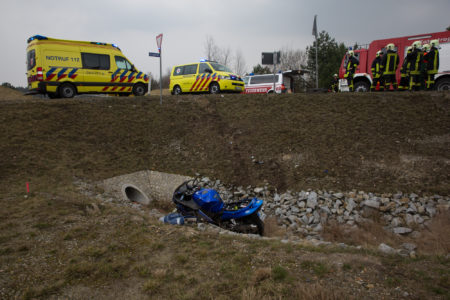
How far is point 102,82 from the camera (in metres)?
13.1

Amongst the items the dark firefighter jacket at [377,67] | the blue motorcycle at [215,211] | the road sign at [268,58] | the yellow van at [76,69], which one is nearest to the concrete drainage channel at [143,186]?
the blue motorcycle at [215,211]

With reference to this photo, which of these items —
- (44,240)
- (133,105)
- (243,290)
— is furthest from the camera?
(133,105)

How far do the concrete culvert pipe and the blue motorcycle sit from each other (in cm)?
264

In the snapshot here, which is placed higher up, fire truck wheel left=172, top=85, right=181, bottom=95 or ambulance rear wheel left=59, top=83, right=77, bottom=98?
fire truck wheel left=172, top=85, right=181, bottom=95

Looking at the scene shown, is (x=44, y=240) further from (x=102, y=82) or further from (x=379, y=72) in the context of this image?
(x=379, y=72)

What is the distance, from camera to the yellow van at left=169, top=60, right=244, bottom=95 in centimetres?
A: 1391

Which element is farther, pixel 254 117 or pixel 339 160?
pixel 254 117

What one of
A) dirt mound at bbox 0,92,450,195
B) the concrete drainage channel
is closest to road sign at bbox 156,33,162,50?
dirt mound at bbox 0,92,450,195

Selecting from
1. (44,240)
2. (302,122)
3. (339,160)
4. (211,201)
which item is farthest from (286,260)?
(302,122)

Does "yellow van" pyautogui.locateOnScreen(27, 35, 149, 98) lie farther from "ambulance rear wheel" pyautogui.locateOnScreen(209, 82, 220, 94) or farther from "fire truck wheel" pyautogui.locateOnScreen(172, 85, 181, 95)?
"ambulance rear wheel" pyautogui.locateOnScreen(209, 82, 220, 94)

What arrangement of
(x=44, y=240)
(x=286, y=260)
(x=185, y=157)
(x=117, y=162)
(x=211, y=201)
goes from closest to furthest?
(x=286, y=260) < (x=44, y=240) < (x=211, y=201) < (x=117, y=162) < (x=185, y=157)

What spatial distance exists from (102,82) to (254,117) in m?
7.42

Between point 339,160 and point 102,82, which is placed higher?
point 102,82

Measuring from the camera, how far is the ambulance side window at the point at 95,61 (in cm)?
1259
